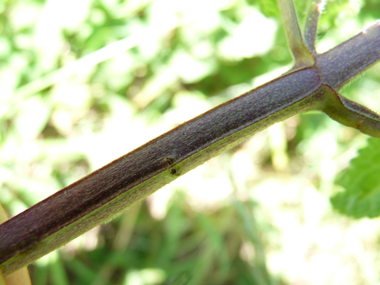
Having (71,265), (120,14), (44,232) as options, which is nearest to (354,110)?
(44,232)

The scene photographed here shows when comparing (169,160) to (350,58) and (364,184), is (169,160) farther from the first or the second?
(364,184)

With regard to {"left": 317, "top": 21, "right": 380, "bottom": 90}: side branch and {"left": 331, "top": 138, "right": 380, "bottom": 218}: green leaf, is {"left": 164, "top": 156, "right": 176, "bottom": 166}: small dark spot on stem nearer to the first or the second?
{"left": 317, "top": 21, "right": 380, "bottom": 90}: side branch

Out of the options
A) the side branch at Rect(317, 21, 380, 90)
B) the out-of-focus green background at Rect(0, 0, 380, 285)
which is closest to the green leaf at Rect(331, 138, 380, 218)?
the side branch at Rect(317, 21, 380, 90)

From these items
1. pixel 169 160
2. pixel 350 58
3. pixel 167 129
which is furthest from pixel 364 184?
pixel 167 129

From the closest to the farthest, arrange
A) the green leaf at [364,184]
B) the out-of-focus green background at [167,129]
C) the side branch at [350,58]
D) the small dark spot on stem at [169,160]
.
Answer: the small dark spot on stem at [169,160]
the side branch at [350,58]
the green leaf at [364,184]
the out-of-focus green background at [167,129]

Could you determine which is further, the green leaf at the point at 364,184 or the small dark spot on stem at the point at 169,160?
the green leaf at the point at 364,184

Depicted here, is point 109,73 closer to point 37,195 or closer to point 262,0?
point 37,195

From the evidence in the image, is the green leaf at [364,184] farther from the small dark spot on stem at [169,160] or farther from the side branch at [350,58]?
the small dark spot on stem at [169,160]

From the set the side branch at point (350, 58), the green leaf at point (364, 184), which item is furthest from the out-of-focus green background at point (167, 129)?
the side branch at point (350, 58)
